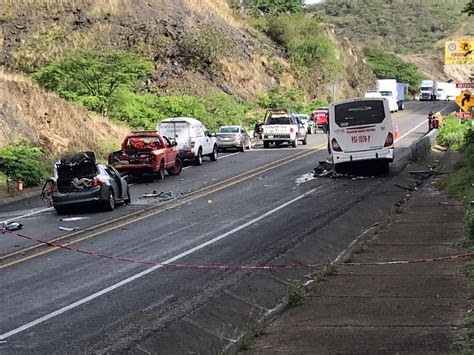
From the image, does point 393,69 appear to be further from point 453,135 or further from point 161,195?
point 161,195

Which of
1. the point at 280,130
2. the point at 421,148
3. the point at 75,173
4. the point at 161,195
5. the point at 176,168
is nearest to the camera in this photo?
the point at 75,173

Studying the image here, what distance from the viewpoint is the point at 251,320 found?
460 inches

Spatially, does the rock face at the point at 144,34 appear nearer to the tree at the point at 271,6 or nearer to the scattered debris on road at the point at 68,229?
the tree at the point at 271,6

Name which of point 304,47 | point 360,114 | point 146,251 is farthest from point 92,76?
point 304,47

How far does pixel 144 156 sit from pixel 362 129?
8.00 m

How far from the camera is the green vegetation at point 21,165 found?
30281 mm

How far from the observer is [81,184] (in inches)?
918

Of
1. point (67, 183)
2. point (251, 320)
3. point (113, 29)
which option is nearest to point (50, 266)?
point (251, 320)

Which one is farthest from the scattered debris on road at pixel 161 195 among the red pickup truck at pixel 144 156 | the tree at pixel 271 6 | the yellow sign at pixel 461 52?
the tree at pixel 271 6

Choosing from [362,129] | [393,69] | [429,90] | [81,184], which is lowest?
[429,90]

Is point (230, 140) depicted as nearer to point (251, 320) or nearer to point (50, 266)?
point (50, 266)

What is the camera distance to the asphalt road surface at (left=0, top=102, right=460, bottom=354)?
11.3 m

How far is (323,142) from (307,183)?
75.0 feet

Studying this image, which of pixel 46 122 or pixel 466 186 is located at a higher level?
pixel 46 122
